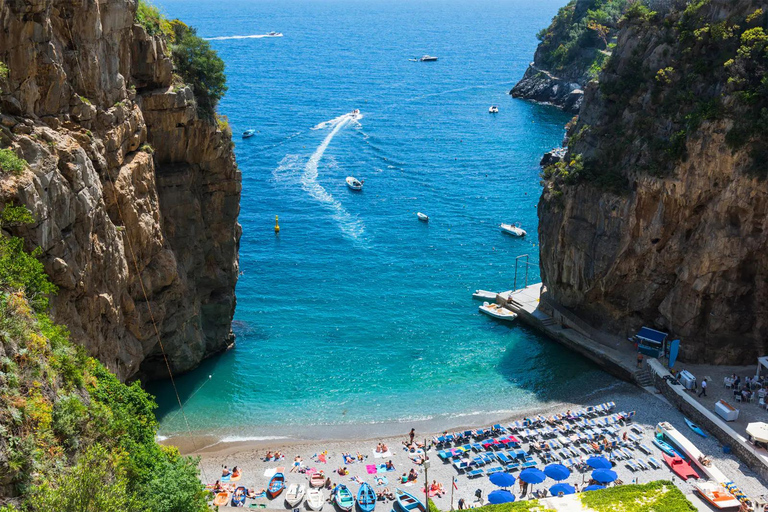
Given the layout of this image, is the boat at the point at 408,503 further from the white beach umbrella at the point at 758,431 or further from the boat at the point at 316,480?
the white beach umbrella at the point at 758,431

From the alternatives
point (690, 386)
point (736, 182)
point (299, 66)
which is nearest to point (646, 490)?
point (690, 386)

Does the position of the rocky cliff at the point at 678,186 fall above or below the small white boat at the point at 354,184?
above

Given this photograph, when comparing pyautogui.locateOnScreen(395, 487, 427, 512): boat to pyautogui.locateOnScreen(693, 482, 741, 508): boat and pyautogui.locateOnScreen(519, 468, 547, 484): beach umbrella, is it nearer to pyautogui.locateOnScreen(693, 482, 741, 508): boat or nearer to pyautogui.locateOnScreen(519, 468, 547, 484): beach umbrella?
pyautogui.locateOnScreen(519, 468, 547, 484): beach umbrella

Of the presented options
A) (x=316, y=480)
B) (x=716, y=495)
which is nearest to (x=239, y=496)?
(x=316, y=480)

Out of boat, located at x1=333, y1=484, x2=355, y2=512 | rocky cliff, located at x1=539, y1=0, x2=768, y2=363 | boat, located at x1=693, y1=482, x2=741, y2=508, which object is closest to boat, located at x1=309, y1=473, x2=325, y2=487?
boat, located at x1=333, y1=484, x2=355, y2=512

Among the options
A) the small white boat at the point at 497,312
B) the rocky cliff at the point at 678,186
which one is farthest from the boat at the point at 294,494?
the rocky cliff at the point at 678,186

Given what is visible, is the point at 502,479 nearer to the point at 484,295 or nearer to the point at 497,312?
the point at 497,312
